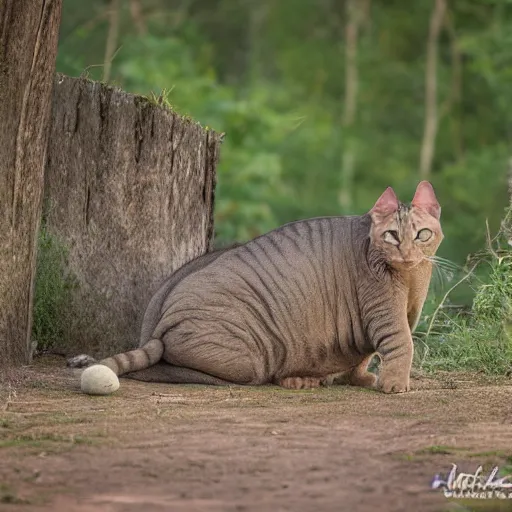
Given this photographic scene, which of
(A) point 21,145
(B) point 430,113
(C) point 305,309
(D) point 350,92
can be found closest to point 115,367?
(C) point 305,309

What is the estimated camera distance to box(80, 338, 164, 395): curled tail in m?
5.97

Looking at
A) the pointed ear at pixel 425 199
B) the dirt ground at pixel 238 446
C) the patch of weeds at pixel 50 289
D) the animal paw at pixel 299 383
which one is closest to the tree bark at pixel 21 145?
the dirt ground at pixel 238 446

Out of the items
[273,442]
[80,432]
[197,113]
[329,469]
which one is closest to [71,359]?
[80,432]

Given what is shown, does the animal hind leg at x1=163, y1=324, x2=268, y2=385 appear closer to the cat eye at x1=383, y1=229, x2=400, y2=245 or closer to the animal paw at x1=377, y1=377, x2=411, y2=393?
the animal paw at x1=377, y1=377, x2=411, y2=393

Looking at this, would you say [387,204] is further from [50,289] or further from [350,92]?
[350,92]

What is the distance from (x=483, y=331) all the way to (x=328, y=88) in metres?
25.7

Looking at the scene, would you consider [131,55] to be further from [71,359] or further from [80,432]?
[80,432]

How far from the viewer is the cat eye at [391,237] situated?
6.54 meters

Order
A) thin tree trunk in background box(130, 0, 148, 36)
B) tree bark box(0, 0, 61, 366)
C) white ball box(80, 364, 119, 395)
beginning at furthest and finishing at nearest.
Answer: thin tree trunk in background box(130, 0, 148, 36) → tree bark box(0, 0, 61, 366) → white ball box(80, 364, 119, 395)

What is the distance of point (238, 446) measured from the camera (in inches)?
181

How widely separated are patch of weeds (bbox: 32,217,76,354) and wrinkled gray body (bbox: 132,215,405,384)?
0.62m

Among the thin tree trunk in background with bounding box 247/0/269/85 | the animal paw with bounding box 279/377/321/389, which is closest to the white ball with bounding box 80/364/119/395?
the animal paw with bounding box 279/377/321/389

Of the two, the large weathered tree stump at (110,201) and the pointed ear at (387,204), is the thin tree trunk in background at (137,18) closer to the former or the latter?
the large weathered tree stump at (110,201)

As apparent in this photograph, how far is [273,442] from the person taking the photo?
468 centimetres
